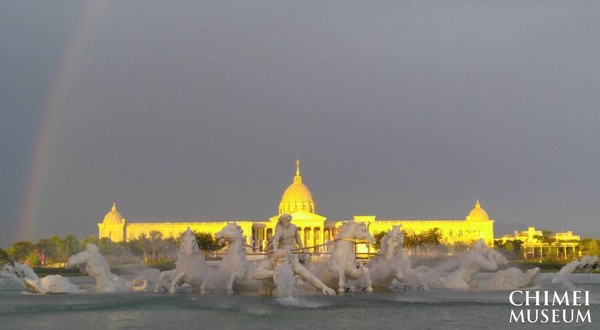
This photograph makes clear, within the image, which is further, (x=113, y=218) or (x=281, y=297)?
(x=113, y=218)

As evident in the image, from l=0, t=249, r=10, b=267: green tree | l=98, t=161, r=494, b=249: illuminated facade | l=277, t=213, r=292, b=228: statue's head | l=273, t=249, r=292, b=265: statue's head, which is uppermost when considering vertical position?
l=98, t=161, r=494, b=249: illuminated facade

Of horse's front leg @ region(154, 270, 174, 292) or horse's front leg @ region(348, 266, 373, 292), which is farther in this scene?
horse's front leg @ region(154, 270, 174, 292)

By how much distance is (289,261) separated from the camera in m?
23.4

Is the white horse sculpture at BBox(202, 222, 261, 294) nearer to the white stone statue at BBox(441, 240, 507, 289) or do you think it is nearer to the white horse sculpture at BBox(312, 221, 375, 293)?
the white horse sculpture at BBox(312, 221, 375, 293)

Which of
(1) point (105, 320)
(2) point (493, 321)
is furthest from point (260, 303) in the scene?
(2) point (493, 321)

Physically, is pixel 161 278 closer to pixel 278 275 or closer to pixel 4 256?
pixel 278 275

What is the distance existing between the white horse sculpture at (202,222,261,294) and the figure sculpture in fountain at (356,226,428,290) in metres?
3.47

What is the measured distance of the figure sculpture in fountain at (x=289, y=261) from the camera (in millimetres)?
23453

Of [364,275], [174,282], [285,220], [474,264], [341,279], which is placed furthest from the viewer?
[474,264]

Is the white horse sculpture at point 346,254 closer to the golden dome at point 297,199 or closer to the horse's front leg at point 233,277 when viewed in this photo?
the horse's front leg at point 233,277

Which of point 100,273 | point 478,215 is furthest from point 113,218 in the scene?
point 100,273

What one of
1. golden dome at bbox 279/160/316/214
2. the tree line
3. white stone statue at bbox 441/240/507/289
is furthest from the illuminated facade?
white stone statue at bbox 441/240/507/289

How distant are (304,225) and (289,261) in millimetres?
150668

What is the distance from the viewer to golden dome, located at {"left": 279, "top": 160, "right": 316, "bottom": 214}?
7283 inches
